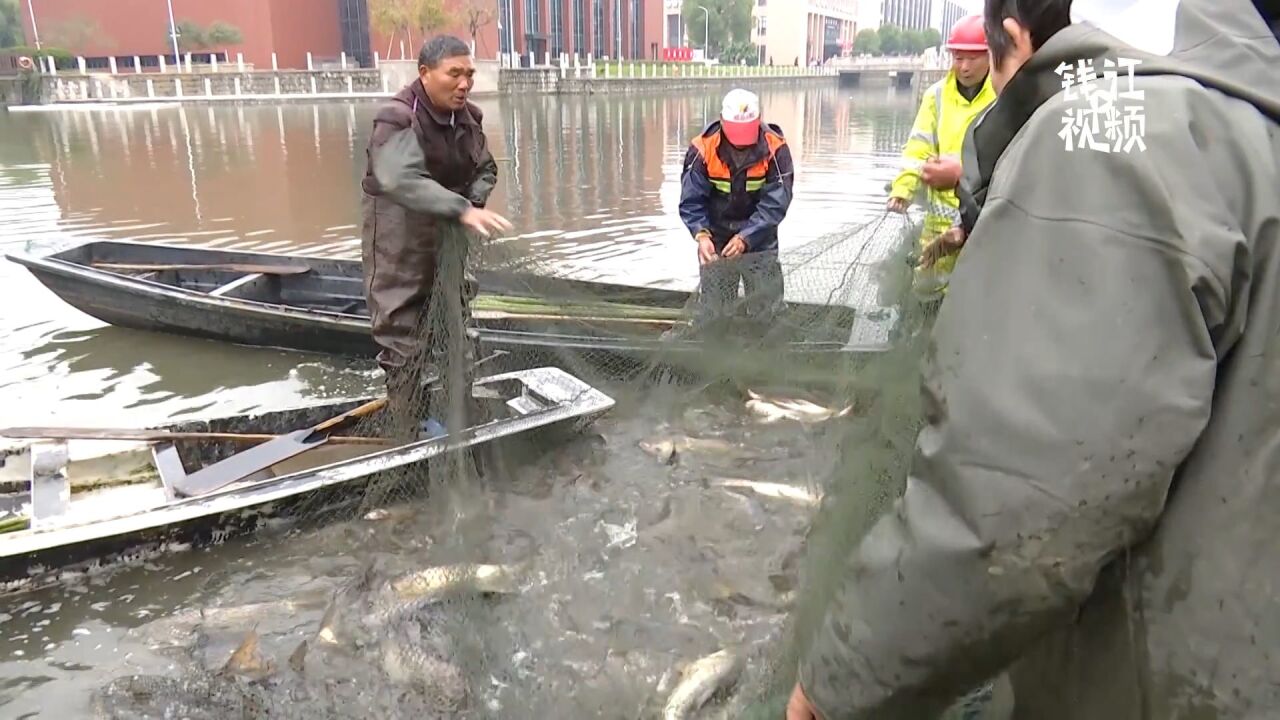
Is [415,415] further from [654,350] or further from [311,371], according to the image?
[311,371]

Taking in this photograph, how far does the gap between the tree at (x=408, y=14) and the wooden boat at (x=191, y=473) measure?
5886 centimetres

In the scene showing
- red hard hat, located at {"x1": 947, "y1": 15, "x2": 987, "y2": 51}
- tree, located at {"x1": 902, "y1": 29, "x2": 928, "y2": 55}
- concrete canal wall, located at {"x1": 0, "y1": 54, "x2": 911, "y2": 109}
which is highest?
tree, located at {"x1": 902, "y1": 29, "x2": 928, "y2": 55}

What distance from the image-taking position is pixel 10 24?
190 ft

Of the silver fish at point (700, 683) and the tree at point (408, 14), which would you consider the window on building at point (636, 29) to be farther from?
the silver fish at point (700, 683)

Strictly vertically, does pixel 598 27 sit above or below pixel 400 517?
above

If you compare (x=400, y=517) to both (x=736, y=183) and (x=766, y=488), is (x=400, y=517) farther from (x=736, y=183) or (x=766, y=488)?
(x=736, y=183)

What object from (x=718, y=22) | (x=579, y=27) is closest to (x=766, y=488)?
(x=579, y=27)

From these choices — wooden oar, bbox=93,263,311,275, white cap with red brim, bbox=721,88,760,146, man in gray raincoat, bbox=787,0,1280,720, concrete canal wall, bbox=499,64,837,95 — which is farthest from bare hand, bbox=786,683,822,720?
concrete canal wall, bbox=499,64,837,95

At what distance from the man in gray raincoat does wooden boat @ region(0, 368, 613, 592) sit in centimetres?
349

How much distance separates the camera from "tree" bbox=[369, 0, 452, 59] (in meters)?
58.5

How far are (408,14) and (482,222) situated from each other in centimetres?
6073

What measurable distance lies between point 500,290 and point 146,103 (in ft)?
155

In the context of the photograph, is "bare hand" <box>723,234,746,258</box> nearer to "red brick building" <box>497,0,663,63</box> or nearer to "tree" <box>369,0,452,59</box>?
"tree" <box>369,0,452,59</box>

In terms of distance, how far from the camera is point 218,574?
4.97 meters
